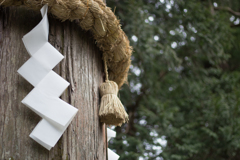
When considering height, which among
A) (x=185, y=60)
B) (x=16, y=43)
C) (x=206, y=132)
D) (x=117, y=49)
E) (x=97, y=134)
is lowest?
(x=206, y=132)

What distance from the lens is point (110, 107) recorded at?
41.3 inches

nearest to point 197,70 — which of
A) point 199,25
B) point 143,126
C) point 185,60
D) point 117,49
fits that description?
point 185,60

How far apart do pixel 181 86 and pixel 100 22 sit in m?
3.60

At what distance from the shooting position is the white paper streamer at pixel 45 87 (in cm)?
85

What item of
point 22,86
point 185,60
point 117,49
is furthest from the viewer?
point 185,60

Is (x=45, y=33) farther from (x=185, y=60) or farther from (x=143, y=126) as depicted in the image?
(x=185, y=60)

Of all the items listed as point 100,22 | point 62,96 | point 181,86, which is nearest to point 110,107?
point 62,96

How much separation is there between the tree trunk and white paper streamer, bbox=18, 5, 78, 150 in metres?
0.03

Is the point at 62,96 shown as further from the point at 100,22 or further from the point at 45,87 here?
the point at 100,22

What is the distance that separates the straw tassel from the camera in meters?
1.05

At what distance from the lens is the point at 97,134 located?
103cm

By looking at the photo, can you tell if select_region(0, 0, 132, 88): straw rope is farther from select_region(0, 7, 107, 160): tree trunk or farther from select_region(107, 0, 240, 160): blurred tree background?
select_region(107, 0, 240, 160): blurred tree background

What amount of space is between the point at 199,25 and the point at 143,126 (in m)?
1.67

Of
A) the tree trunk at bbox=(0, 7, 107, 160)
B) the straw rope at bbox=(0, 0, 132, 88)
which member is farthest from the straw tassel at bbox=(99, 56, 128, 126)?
the straw rope at bbox=(0, 0, 132, 88)
